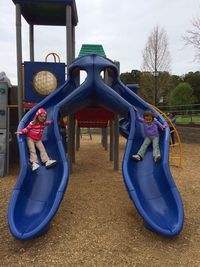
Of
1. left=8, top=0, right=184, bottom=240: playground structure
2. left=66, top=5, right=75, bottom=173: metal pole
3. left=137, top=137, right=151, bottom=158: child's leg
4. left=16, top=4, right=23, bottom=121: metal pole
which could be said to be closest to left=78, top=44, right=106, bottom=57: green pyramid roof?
left=66, top=5, right=75, bottom=173: metal pole

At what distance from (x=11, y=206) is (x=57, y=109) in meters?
2.04

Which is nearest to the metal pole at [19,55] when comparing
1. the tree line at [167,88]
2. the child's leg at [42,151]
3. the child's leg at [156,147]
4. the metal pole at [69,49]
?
the metal pole at [69,49]

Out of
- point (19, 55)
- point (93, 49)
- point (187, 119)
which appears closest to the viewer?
point (19, 55)

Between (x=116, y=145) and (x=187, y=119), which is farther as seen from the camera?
(x=187, y=119)

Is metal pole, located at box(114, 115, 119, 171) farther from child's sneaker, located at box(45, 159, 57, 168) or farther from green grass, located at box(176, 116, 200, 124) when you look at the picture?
green grass, located at box(176, 116, 200, 124)

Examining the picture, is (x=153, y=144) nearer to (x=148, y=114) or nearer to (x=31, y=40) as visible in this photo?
(x=148, y=114)

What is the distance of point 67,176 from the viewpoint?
15.3 ft

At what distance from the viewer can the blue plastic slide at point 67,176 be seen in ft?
13.6

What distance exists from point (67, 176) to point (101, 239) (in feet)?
3.54

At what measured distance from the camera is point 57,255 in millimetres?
3674

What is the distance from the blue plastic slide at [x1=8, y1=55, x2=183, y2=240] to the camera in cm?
415

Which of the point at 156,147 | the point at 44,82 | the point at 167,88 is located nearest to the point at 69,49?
the point at 44,82

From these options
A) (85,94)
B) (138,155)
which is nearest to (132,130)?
(138,155)

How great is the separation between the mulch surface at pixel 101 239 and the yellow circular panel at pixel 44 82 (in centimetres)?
256
